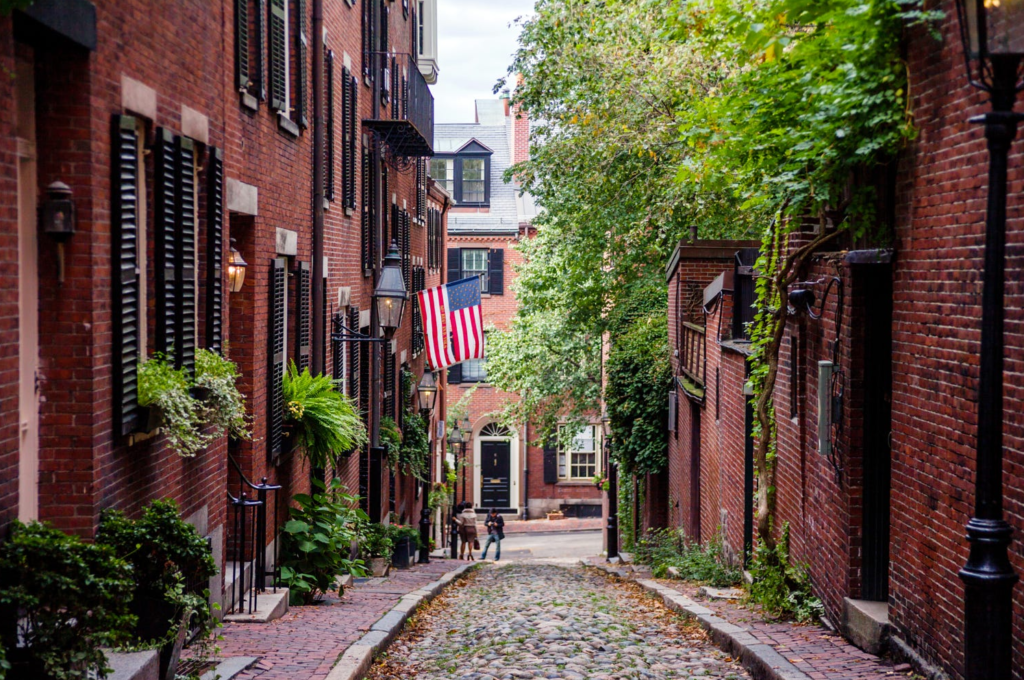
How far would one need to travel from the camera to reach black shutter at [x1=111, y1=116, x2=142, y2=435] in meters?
6.62

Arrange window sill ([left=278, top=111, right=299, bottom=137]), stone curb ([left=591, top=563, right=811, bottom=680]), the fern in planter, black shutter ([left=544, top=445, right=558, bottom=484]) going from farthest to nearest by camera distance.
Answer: black shutter ([left=544, top=445, right=558, bottom=484]), window sill ([left=278, top=111, right=299, bottom=137]), stone curb ([left=591, top=563, right=811, bottom=680]), the fern in planter

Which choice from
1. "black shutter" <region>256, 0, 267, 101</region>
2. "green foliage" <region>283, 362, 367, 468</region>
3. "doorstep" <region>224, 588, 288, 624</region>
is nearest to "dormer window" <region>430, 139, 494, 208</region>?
"green foliage" <region>283, 362, 367, 468</region>

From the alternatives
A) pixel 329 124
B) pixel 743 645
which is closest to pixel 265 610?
pixel 743 645

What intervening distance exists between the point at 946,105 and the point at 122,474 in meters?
5.63

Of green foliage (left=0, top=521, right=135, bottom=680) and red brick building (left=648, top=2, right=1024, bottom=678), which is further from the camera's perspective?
red brick building (left=648, top=2, right=1024, bottom=678)

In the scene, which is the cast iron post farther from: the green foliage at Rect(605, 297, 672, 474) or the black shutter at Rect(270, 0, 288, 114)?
the green foliage at Rect(605, 297, 672, 474)

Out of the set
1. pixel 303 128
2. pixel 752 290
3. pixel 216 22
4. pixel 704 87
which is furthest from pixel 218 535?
pixel 704 87

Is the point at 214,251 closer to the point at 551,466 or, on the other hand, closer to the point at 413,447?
the point at 413,447

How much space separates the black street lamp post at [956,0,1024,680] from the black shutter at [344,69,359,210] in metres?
13.4

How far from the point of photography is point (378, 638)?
9.94 metres

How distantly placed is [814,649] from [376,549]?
9564mm

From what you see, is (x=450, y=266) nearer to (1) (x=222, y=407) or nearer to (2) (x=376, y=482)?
(2) (x=376, y=482)

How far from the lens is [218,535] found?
9594 mm

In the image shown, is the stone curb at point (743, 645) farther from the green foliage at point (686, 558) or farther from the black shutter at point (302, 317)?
the black shutter at point (302, 317)
